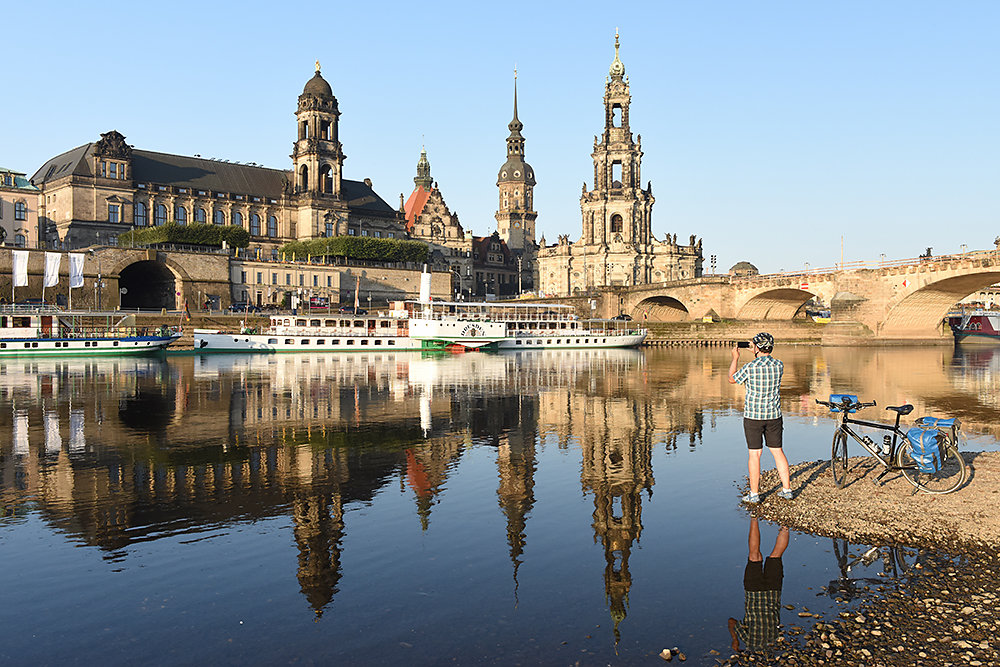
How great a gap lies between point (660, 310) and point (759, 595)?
97.6 m

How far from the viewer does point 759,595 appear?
25.7 feet

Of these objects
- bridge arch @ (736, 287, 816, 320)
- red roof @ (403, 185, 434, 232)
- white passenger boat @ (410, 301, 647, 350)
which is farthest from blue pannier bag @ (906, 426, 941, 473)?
red roof @ (403, 185, 434, 232)

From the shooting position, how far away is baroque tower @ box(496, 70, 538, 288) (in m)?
155

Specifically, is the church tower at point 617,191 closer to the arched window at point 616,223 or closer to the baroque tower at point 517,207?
the arched window at point 616,223

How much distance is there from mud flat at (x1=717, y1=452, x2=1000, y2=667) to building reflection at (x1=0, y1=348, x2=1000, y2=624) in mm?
1724

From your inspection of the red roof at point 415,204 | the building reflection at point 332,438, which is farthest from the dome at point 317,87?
the building reflection at point 332,438

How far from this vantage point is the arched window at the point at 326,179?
10569 cm

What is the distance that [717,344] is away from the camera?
75562 millimetres

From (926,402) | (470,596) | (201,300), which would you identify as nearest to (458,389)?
(926,402)

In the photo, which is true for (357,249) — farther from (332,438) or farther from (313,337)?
(332,438)

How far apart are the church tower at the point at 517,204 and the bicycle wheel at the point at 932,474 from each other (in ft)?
469

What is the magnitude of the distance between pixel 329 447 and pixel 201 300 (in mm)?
73828

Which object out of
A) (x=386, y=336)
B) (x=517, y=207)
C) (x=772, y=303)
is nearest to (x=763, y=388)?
(x=386, y=336)

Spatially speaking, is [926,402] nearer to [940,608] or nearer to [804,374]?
[804,374]
